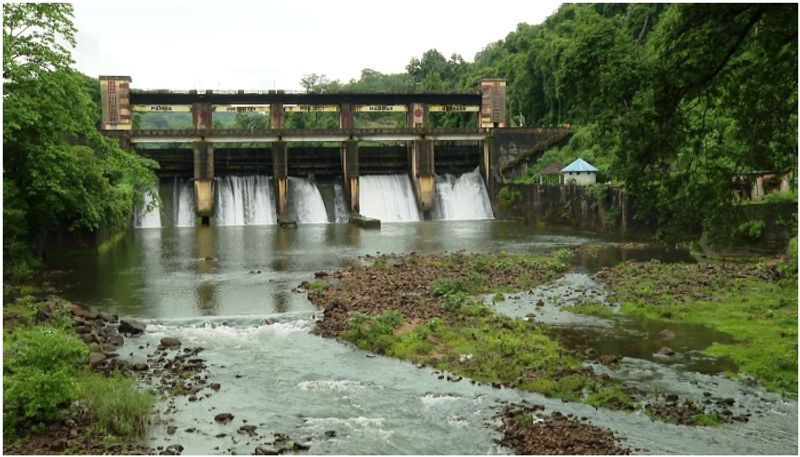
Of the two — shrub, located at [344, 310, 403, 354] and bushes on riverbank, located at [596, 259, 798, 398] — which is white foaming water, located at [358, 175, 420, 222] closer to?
bushes on riverbank, located at [596, 259, 798, 398]

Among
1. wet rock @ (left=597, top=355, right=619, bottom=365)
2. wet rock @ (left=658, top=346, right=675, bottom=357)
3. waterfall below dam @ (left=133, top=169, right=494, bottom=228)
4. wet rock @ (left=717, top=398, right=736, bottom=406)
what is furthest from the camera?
waterfall below dam @ (left=133, top=169, right=494, bottom=228)

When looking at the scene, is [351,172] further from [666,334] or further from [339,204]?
[666,334]

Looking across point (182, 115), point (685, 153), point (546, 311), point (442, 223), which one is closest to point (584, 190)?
point (442, 223)

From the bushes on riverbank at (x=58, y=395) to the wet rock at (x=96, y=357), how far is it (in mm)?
1174

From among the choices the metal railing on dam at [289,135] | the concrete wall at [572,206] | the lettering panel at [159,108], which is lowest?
the concrete wall at [572,206]

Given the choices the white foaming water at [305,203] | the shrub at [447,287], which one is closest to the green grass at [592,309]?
the shrub at [447,287]

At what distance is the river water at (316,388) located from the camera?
33.6 feet

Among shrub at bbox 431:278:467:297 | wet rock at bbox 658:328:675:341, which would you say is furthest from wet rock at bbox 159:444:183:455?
shrub at bbox 431:278:467:297

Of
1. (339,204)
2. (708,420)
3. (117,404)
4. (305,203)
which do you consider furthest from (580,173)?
(117,404)

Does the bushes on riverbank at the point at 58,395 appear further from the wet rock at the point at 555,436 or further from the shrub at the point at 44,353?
the wet rock at the point at 555,436

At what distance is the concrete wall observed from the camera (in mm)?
36844

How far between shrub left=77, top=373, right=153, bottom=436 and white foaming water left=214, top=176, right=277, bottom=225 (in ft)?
113

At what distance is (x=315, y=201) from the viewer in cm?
4853

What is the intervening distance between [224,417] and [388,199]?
38659 millimetres
